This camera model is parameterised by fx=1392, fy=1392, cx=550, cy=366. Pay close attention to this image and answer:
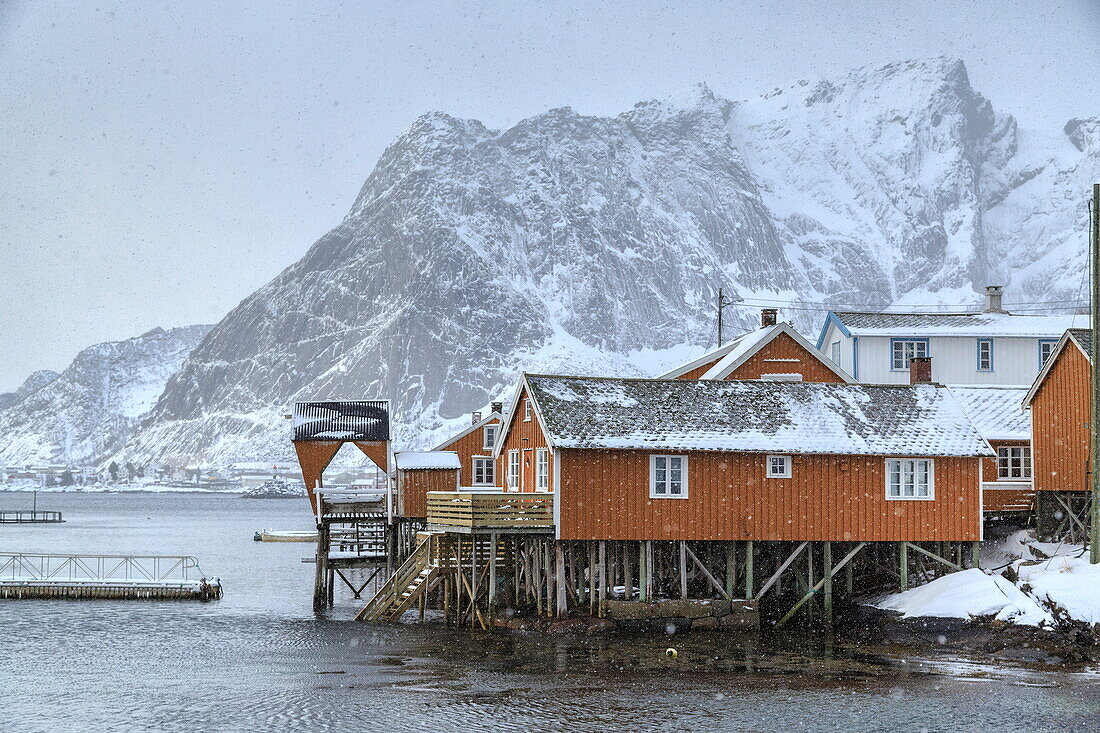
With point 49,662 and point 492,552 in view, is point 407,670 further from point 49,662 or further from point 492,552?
point 49,662

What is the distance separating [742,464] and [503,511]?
805cm

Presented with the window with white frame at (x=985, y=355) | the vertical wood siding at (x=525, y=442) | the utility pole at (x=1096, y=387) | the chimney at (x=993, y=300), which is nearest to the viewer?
the utility pole at (x=1096, y=387)

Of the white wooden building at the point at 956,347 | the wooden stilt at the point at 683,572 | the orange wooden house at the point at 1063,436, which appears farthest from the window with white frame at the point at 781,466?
the white wooden building at the point at 956,347

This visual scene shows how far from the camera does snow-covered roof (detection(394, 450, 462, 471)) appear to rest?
2302 inches

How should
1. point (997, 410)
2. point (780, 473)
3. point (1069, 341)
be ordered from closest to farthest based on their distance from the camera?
point (780, 473)
point (1069, 341)
point (997, 410)

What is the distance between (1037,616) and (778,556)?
10090 mm

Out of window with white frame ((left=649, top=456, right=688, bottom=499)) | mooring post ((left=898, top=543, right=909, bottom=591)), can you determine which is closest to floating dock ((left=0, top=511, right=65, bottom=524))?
window with white frame ((left=649, top=456, right=688, bottom=499))

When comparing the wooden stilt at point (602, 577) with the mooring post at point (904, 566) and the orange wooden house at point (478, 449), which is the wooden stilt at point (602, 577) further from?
the orange wooden house at point (478, 449)

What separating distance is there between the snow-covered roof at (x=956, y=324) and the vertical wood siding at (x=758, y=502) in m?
22.8

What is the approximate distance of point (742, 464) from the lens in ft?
148

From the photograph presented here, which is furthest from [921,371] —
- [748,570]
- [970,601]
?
[970,601]

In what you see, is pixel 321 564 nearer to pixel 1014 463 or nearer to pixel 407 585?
pixel 407 585

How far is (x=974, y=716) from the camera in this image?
98.9 ft

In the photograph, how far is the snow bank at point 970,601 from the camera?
39344 mm
